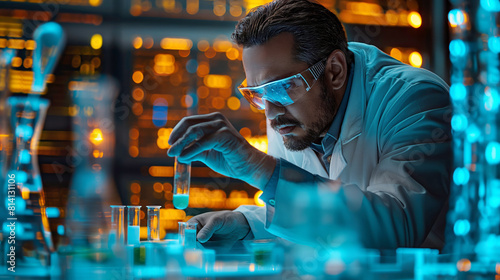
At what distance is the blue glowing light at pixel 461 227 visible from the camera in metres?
0.74

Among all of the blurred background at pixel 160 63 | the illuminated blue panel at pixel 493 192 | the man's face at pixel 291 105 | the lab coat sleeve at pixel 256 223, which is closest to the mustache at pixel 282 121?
the man's face at pixel 291 105

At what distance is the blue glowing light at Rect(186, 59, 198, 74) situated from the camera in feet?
16.0

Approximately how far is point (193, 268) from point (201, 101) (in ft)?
14.1

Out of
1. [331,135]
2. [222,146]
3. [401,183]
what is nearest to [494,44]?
[401,183]

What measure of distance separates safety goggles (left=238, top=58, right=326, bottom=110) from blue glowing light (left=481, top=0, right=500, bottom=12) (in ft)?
2.38

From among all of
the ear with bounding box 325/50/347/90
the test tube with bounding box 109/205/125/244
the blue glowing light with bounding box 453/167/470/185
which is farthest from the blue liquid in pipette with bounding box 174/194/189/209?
the blue glowing light with bounding box 453/167/470/185

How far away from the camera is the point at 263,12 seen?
5.56ft

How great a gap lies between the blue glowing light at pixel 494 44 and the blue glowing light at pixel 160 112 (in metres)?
4.17

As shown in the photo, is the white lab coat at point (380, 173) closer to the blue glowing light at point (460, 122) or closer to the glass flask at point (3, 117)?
the blue glowing light at point (460, 122)

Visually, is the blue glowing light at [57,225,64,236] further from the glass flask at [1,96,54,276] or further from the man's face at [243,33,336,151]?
the man's face at [243,33,336,151]

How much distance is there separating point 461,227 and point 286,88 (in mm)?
850

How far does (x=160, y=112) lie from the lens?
4.82 metres

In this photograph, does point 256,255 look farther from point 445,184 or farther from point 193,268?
point 445,184

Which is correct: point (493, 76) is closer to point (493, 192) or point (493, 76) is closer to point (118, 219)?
point (493, 192)
